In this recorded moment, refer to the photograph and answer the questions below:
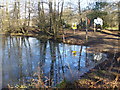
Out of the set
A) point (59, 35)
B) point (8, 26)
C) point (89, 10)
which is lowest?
point (59, 35)

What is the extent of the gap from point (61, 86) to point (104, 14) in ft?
24.8

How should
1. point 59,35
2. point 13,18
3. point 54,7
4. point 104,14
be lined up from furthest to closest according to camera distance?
point 13,18 → point 59,35 → point 54,7 → point 104,14

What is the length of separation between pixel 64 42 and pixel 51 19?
7.01 ft

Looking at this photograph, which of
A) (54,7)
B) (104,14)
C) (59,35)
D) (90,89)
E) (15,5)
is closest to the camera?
(90,89)

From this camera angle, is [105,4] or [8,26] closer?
[105,4]

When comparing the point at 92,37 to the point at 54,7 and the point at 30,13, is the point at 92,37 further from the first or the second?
the point at 30,13

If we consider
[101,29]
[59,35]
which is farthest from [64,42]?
[101,29]

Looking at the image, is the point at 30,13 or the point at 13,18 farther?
the point at 13,18

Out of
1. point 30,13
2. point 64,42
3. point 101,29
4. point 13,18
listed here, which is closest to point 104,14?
point 101,29

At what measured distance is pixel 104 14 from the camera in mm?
8938

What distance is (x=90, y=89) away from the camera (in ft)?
7.13

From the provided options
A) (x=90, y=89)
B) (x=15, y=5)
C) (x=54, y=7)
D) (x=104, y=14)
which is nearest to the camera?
(x=90, y=89)

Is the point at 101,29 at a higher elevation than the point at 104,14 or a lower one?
lower

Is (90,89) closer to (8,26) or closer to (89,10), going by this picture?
(89,10)
